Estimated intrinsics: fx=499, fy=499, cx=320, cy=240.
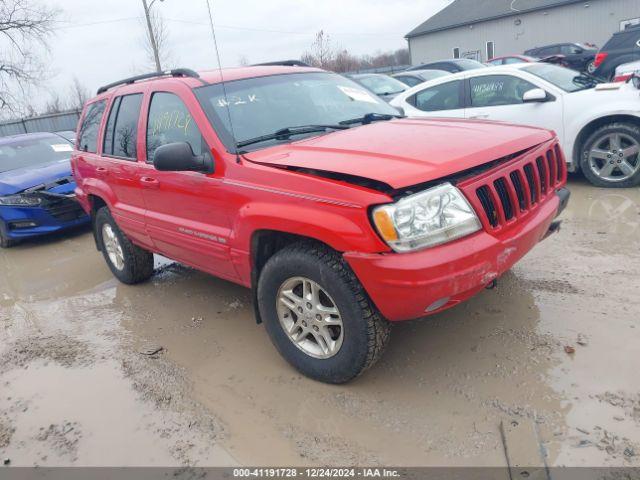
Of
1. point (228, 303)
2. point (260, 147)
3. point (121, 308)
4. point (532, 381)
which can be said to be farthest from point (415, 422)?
point (121, 308)

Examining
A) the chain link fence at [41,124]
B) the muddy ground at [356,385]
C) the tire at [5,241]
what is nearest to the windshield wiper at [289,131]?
the muddy ground at [356,385]

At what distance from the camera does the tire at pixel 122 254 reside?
4852 mm

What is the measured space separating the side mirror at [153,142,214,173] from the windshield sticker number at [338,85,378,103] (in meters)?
1.47

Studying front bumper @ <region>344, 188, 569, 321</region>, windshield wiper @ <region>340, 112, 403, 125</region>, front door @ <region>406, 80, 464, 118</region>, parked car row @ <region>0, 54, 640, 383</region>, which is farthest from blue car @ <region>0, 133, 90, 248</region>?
front bumper @ <region>344, 188, 569, 321</region>

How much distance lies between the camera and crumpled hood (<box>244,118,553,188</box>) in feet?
8.16

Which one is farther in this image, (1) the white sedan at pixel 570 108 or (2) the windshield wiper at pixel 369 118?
(1) the white sedan at pixel 570 108

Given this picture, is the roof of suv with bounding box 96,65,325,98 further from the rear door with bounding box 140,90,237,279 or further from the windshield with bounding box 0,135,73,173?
the windshield with bounding box 0,135,73,173

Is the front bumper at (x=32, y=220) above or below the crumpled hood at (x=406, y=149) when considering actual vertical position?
below

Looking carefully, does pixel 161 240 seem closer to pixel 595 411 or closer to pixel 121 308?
pixel 121 308

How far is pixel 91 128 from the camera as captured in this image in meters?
5.00

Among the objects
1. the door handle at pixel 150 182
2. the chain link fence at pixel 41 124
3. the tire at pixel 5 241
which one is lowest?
the tire at pixel 5 241

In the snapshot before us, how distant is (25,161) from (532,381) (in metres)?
8.14

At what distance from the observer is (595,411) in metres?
2.47

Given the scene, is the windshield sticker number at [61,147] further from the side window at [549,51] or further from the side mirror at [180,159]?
the side window at [549,51]
